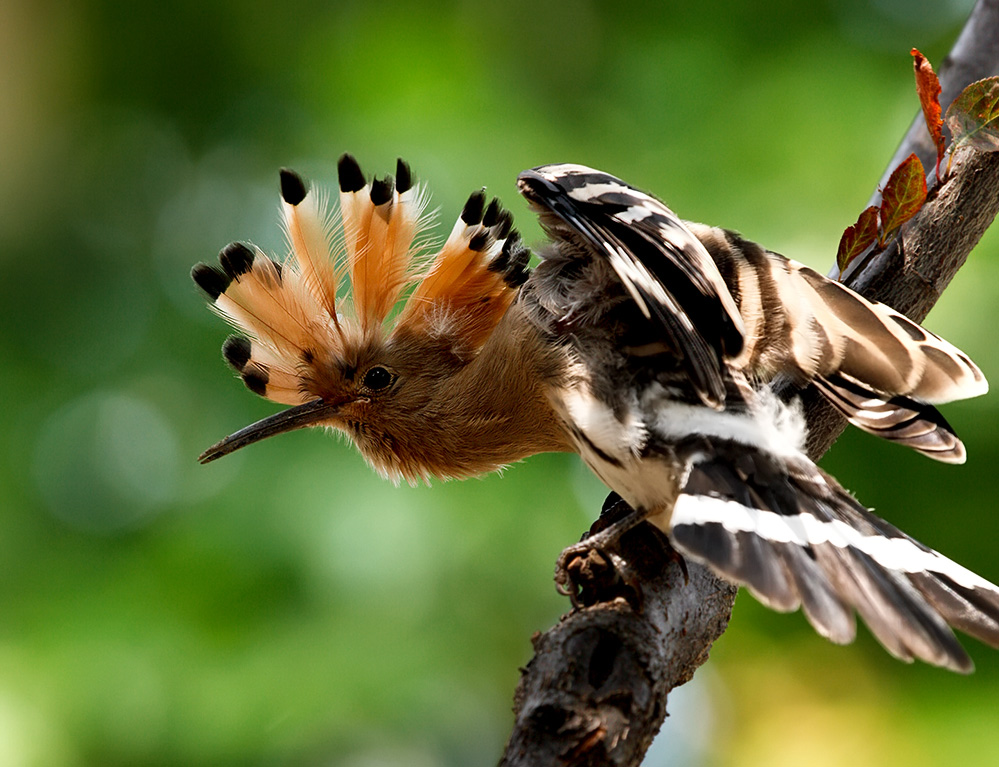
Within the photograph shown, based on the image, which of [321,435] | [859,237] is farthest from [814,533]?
[321,435]

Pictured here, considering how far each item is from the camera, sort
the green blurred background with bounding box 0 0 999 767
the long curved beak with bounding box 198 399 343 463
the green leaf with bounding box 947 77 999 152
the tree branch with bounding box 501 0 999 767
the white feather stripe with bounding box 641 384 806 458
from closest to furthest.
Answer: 1. the tree branch with bounding box 501 0 999 767
2. the white feather stripe with bounding box 641 384 806 458
3. the green leaf with bounding box 947 77 999 152
4. the long curved beak with bounding box 198 399 343 463
5. the green blurred background with bounding box 0 0 999 767

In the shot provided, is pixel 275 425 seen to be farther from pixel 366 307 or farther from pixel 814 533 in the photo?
pixel 814 533

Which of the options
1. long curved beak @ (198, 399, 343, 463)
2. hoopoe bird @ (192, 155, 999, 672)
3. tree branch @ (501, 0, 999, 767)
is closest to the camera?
tree branch @ (501, 0, 999, 767)

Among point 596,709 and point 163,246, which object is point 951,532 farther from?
point 163,246

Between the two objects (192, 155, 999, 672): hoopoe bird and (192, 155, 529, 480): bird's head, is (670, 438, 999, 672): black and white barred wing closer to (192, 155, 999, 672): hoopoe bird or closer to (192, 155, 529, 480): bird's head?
(192, 155, 999, 672): hoopoe bird

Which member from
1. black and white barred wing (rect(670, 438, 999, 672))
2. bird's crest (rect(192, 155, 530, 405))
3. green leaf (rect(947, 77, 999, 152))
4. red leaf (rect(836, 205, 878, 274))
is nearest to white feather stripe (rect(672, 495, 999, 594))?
black and white barred wing (rect(670, 438, 999, 672))

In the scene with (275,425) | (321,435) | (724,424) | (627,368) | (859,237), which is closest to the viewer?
(724,424)

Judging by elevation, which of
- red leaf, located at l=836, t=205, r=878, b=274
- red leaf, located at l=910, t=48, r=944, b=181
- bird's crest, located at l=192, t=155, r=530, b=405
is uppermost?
red leaf, located at l=910, t=48, r=944, b=181

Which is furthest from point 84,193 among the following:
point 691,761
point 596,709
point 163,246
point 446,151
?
point 596,709
